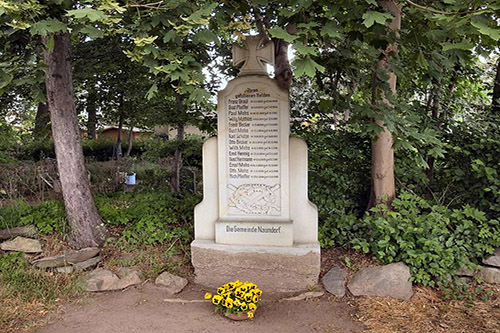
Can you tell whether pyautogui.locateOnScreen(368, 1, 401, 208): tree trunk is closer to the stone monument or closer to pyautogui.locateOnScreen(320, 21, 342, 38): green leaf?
the stone monument

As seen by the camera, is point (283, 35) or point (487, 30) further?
point (283, 35)

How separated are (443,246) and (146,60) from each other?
11.7 feet

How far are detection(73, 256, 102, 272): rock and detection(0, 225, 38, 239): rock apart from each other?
926 mm

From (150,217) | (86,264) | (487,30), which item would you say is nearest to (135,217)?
(150,217)

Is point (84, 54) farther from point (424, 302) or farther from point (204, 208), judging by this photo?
point (424, 302)

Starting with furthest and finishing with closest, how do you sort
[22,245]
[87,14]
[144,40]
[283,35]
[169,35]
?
[22,245] → [169,35] → [144,40] → [283,35] → [87,14]

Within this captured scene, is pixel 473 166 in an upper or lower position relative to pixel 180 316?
upper

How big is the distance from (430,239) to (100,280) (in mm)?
3612

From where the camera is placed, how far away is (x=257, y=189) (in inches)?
176

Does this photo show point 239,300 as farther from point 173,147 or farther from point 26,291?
point 173,147

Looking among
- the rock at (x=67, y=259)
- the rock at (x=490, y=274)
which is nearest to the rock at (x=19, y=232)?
the rock at (x=67, y=259)

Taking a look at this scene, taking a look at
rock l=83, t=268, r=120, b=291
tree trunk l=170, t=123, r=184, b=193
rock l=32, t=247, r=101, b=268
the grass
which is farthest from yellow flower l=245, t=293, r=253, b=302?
tree trunk l=170, t=123, r=184, b=193

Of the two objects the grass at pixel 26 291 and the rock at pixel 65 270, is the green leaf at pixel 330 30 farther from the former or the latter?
the rock at pixel 65 270

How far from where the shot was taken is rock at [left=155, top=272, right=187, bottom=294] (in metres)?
4.34
